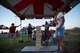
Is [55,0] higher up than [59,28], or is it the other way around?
Answer: [55,0]

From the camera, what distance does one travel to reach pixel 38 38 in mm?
3717

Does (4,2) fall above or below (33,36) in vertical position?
above

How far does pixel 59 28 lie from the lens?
155 inches

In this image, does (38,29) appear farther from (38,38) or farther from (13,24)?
(13,24)

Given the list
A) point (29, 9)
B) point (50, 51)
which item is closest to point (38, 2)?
point (29, 9)

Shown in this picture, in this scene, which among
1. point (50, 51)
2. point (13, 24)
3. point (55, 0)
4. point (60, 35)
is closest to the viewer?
point (50, 51)

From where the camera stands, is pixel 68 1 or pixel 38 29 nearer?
pixel 38 29

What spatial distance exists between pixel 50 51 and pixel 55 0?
4804 millimetres

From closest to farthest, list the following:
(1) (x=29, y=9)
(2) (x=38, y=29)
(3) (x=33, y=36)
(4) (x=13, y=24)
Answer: (2) (x=38, y=29) → (4) (x=13, y=24) → (1) (x=29, y=9) → (3) (x=33, y=36)

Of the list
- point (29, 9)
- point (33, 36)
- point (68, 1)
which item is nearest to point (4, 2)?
point (68, 1)

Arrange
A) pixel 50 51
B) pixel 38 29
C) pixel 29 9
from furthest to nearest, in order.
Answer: pixel 29 9 < pixel 38 29 < pixel 50 51

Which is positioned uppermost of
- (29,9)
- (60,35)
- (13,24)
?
(29,9)

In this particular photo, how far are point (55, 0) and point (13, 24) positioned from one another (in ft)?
7.23

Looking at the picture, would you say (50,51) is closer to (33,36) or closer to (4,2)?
(4,2)
